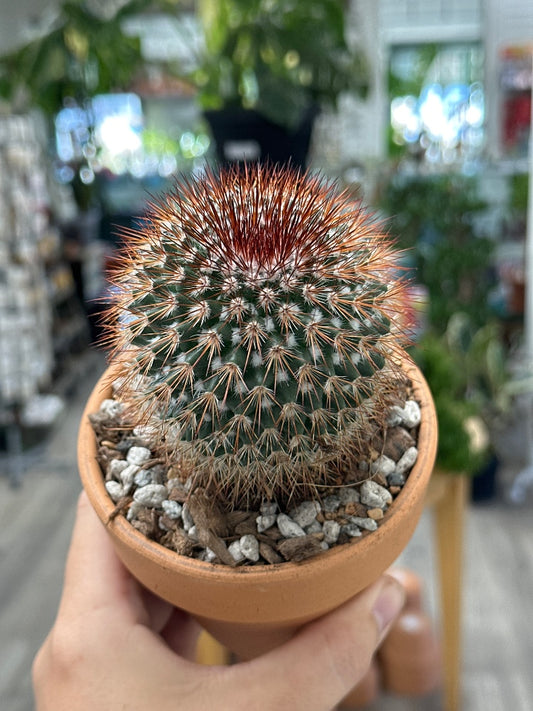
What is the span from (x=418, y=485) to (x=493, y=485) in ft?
5.88

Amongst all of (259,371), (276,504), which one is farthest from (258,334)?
(276,504)

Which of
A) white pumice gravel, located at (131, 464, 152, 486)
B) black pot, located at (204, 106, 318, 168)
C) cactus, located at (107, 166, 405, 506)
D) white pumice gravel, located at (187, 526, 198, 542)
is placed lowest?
white pumice gravel, located at (187, 526, 198, 542)

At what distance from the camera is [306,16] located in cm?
158

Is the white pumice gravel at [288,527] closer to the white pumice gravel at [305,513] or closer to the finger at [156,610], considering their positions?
the white pumice gravel at [305,513]

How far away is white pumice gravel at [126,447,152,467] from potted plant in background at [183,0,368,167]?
101cm

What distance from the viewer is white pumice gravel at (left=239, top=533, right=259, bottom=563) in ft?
1.47

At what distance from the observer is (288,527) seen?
46 centimetres

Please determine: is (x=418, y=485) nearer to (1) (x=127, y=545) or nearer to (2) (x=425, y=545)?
(1) (x=127, y=545)

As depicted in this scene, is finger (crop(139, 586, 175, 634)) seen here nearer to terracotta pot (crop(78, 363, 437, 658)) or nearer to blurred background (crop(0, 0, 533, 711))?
terracotta pot (crop(78, 363, 437, 658))

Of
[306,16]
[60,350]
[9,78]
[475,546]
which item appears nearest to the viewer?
[306,16]

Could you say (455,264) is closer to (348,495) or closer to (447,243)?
(447,243)

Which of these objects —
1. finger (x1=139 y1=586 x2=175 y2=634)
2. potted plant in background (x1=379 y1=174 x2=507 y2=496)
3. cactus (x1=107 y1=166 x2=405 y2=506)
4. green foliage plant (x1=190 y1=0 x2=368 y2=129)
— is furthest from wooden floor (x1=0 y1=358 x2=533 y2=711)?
green foliage plant (x1=190 y1=0 x2=368 y2=129)

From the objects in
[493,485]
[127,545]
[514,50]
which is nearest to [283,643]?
[127,545]

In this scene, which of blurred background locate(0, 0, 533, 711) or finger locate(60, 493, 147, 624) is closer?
finger locate(60, 493, 147, 624)
